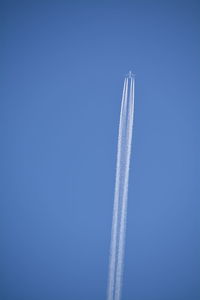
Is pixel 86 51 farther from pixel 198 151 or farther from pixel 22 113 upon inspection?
pixel 198 151

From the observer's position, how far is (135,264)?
3104 mm

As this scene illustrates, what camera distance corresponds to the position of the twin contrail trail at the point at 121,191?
2.93 m

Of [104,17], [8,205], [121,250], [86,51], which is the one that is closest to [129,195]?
[121,250]

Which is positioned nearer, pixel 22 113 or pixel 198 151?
pixel 22 113

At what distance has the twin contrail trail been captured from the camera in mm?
2932

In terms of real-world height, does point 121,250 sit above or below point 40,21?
below

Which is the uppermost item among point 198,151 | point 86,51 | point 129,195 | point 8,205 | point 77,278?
point 86,51

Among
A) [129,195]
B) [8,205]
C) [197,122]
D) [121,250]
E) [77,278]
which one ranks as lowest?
[77,278]

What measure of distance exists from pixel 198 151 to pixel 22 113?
175cm

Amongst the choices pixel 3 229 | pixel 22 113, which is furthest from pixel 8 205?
pixel 22 113

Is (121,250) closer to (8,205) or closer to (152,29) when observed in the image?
(8,205)

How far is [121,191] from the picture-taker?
3.01 meters

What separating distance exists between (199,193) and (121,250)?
97 cm

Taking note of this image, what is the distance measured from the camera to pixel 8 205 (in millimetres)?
2922
